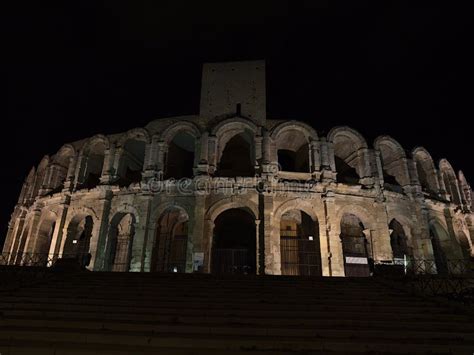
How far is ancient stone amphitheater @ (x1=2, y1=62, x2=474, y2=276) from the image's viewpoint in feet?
56.0

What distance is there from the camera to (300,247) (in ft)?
Answer: 63.2

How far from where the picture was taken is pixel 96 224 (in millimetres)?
18188

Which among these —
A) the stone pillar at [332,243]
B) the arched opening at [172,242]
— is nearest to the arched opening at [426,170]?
the stone pillar at [332,243]

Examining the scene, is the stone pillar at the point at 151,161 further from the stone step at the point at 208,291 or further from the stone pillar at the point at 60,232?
the stone step at the point at 208,291

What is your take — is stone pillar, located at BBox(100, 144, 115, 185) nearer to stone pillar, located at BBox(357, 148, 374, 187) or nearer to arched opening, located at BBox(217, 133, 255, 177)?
arched opening, located at BBox(217, 133, 255, 177)

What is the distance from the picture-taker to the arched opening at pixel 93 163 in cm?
2100

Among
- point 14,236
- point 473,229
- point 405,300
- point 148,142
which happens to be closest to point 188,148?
point 148,142

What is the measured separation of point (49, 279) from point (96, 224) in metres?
7.70

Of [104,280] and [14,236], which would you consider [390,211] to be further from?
[14,236]

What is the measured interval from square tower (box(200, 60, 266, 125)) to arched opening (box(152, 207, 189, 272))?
272 inches

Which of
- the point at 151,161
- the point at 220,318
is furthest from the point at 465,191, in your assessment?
the point at 220,318

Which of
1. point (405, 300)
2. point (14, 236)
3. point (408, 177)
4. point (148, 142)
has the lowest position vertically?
point (405, 300)

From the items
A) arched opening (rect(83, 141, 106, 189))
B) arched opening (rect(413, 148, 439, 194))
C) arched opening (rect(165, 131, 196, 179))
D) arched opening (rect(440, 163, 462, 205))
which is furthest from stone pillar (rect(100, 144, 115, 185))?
arched opening (rect(440, 163, 462, 205))

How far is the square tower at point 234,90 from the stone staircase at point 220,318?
12.5 metres
